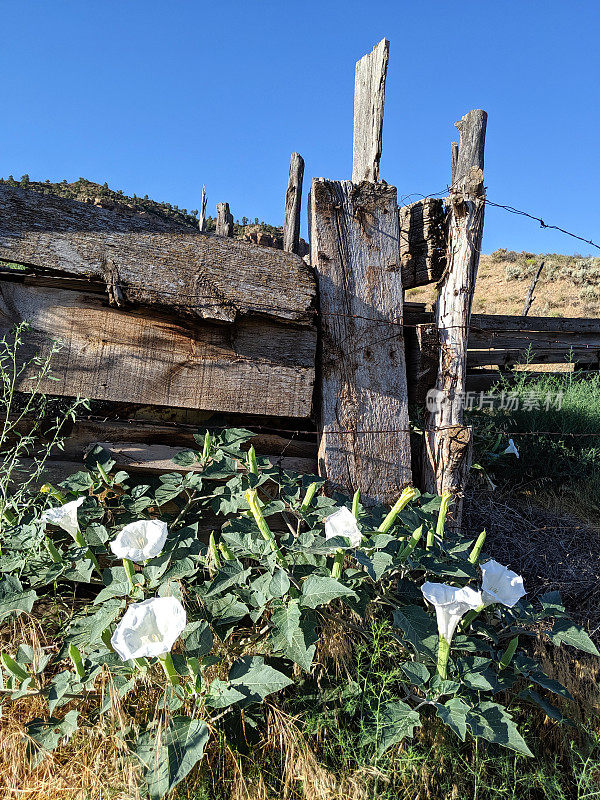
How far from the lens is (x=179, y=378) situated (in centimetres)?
251

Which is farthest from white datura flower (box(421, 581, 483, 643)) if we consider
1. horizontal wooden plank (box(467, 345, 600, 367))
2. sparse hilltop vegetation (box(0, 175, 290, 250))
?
sparse hilltop vegetation (box(0, 175, 290, 250))

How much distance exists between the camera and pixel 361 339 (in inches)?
104

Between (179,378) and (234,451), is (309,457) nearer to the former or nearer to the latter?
(234,451)

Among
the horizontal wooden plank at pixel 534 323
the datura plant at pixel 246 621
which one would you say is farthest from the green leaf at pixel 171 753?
the horizontal wooden plank at pixel 534 323

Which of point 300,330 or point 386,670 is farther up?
point 300,330

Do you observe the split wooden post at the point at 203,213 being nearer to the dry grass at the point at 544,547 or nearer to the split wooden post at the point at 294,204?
the split wooden post at the point at 294,204

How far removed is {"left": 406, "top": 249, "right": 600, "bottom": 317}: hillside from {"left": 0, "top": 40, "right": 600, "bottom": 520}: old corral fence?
15800mm

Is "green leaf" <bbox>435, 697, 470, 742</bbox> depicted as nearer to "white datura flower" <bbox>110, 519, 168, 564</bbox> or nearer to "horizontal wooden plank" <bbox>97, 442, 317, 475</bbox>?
"white datura flower" <bbox>110, 519, 168, 564</bbox>

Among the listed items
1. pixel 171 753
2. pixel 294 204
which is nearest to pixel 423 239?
pixel 171 753

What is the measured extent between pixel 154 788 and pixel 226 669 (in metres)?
0.46

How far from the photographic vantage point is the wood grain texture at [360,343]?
2574 millimetres

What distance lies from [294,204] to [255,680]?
242 inches

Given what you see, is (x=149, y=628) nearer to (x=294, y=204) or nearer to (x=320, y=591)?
(x=320, y=591)

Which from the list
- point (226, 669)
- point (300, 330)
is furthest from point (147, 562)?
point (300, 330)
